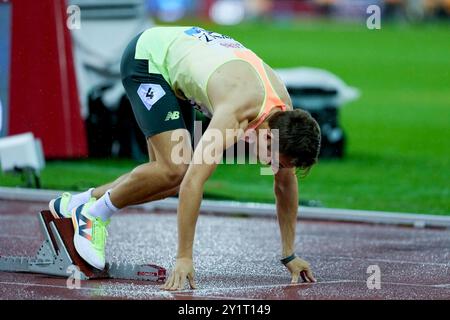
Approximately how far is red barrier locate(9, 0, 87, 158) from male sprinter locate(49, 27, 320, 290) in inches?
216

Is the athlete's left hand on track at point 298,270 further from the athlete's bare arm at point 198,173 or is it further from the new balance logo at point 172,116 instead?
the new balance logo at point 172,116

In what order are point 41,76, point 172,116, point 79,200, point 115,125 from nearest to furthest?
point 172,116 → point 79,200 → point 41,76 → point 115,125

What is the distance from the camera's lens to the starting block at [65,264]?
7887 mm

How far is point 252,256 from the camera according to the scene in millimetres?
9305

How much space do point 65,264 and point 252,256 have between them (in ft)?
5.99

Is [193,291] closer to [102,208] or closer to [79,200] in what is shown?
[102,208]

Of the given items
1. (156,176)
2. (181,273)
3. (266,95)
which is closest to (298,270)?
(181,273)

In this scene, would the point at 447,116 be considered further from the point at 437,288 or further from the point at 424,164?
the point at 437,288

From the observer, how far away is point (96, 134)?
1545 centimetres

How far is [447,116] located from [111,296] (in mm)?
18108

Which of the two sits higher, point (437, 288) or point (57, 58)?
point (57, 58)

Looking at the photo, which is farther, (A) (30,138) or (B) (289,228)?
(A) (30,138)

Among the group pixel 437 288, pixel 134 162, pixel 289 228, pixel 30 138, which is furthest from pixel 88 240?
pixel 134 162

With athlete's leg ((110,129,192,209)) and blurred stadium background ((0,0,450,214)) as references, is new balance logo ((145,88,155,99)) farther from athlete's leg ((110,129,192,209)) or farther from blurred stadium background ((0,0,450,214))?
blurred stadium background ((0,0,450,214))
